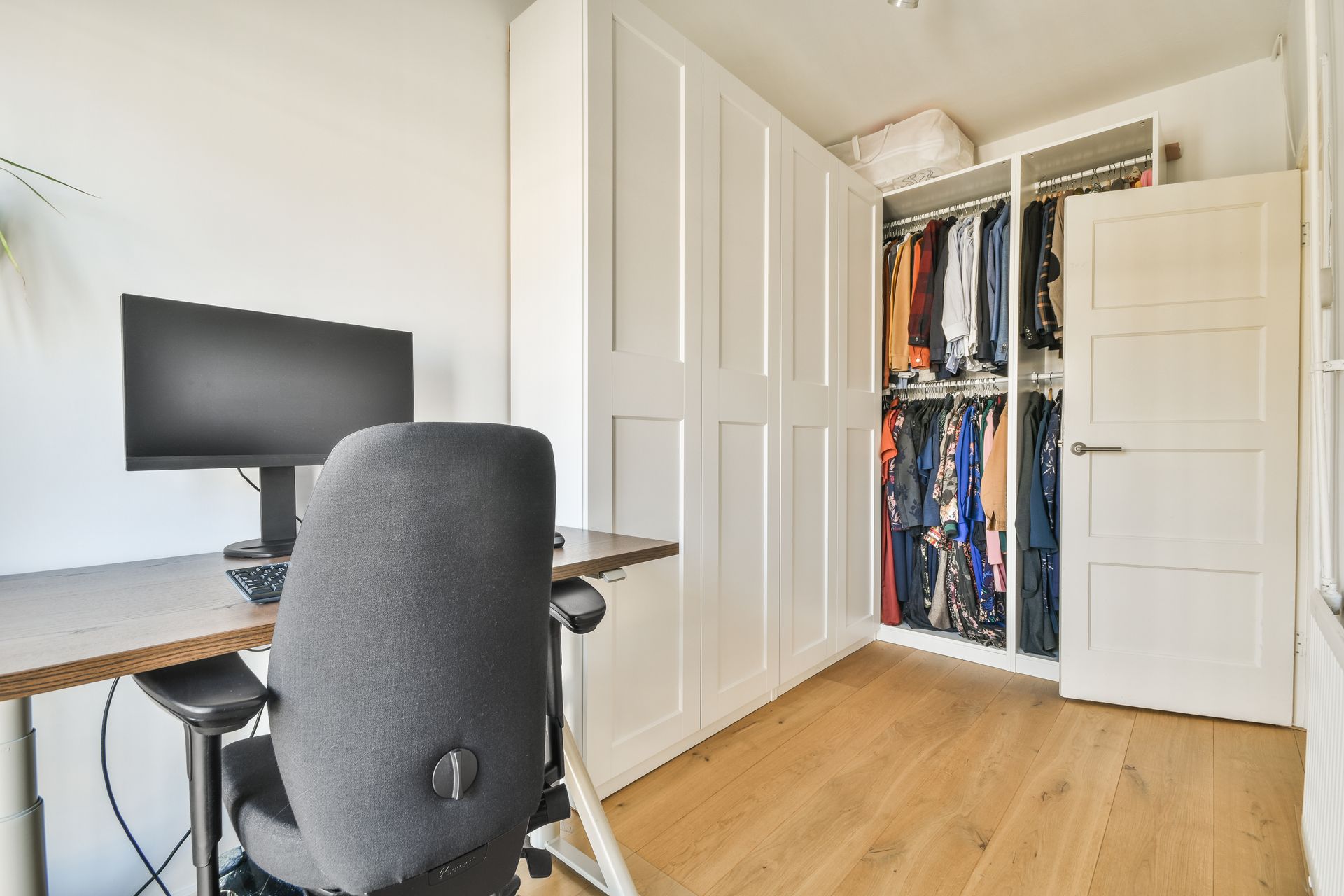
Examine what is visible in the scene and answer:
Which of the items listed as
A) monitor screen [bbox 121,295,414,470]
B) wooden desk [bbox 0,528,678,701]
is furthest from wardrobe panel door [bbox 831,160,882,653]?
monitor screen [bbox 121,295,414,470]

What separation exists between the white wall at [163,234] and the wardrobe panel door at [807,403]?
50.1 inches

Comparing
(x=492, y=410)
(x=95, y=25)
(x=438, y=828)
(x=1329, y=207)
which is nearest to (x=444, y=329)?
(x=492, y=410)

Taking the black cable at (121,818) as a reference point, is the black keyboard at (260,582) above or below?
above

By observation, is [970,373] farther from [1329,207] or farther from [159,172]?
[159,172]

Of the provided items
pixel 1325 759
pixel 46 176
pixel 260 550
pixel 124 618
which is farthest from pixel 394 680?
pixel 1325 759

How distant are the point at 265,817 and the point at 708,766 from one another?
4.61 ft

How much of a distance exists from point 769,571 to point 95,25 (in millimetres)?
2279

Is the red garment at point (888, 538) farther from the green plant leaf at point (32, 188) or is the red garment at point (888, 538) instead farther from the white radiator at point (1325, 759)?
the green plant leaf at point (32, 188)

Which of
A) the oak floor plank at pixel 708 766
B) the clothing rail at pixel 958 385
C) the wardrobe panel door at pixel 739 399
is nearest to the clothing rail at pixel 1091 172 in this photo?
the clothing rail at pixel 958 385

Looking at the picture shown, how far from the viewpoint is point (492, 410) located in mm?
1845

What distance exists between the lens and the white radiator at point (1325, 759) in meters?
1.09

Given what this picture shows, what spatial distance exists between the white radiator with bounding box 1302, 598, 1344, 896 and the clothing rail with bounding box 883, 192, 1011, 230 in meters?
2.21

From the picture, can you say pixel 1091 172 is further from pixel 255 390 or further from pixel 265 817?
pixel 265 817

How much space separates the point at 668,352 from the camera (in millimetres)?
1904
